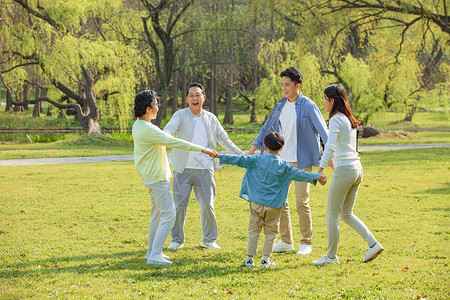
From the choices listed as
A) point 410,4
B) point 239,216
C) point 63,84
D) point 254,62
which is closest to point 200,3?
point 254,62

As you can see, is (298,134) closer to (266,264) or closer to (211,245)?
(266,264)

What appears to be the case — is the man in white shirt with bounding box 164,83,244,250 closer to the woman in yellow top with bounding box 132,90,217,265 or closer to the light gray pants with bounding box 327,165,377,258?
the woman in yellow top with bounding box 132,90,217,265

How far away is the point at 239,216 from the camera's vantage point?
9.35 meters

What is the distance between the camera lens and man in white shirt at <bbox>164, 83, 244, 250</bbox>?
6914mm

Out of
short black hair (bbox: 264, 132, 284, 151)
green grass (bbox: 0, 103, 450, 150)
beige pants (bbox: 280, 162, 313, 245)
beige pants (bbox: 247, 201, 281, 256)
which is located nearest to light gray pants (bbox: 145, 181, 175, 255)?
beige pants (bbox: 247, 201, 281, 256)

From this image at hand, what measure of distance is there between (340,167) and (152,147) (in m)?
2.14

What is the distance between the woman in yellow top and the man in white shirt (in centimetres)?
69

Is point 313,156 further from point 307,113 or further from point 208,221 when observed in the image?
point 208,221

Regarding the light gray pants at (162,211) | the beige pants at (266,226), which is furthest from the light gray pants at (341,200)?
the light gray pants at (162,211)

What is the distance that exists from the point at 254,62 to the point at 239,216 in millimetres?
27083

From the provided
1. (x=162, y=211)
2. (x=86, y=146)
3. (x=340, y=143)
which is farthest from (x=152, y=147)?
(x=86, y=146)

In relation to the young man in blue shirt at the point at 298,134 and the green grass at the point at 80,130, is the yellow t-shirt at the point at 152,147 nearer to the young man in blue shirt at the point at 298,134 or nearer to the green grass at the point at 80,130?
the young man in blue shirt at the point at 298,134

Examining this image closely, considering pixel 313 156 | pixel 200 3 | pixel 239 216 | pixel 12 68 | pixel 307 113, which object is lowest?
pixel 239 216

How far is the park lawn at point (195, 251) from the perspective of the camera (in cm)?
520
